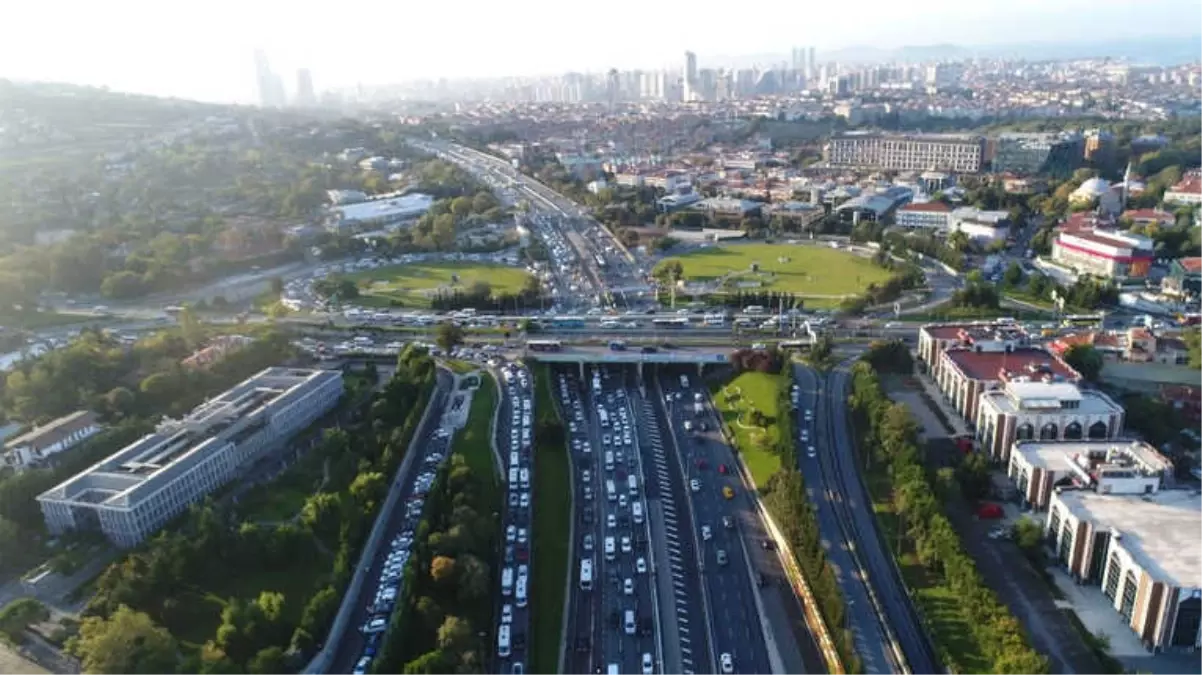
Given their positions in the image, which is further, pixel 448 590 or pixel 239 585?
pixel 239 585

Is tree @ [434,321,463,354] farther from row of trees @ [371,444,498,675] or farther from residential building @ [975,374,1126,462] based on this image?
residential building @ [975,374,1126,462]

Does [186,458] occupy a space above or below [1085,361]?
above

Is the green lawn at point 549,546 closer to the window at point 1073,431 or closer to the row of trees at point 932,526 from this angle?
the row of trees at point 932,526

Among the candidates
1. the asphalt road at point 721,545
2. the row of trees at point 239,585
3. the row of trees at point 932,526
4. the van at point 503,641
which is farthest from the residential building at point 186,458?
the row of trees at point 932,526

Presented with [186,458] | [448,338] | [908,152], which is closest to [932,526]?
[186,458]

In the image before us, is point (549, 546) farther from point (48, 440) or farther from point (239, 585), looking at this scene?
point (48, 440)

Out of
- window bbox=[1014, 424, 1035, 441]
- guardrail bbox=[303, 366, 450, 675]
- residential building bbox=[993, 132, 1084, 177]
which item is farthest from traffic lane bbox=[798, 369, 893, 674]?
residential building bbox=[993, 132, 1084, 177]

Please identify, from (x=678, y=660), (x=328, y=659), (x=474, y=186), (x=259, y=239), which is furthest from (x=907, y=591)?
(x=474, y=186)
